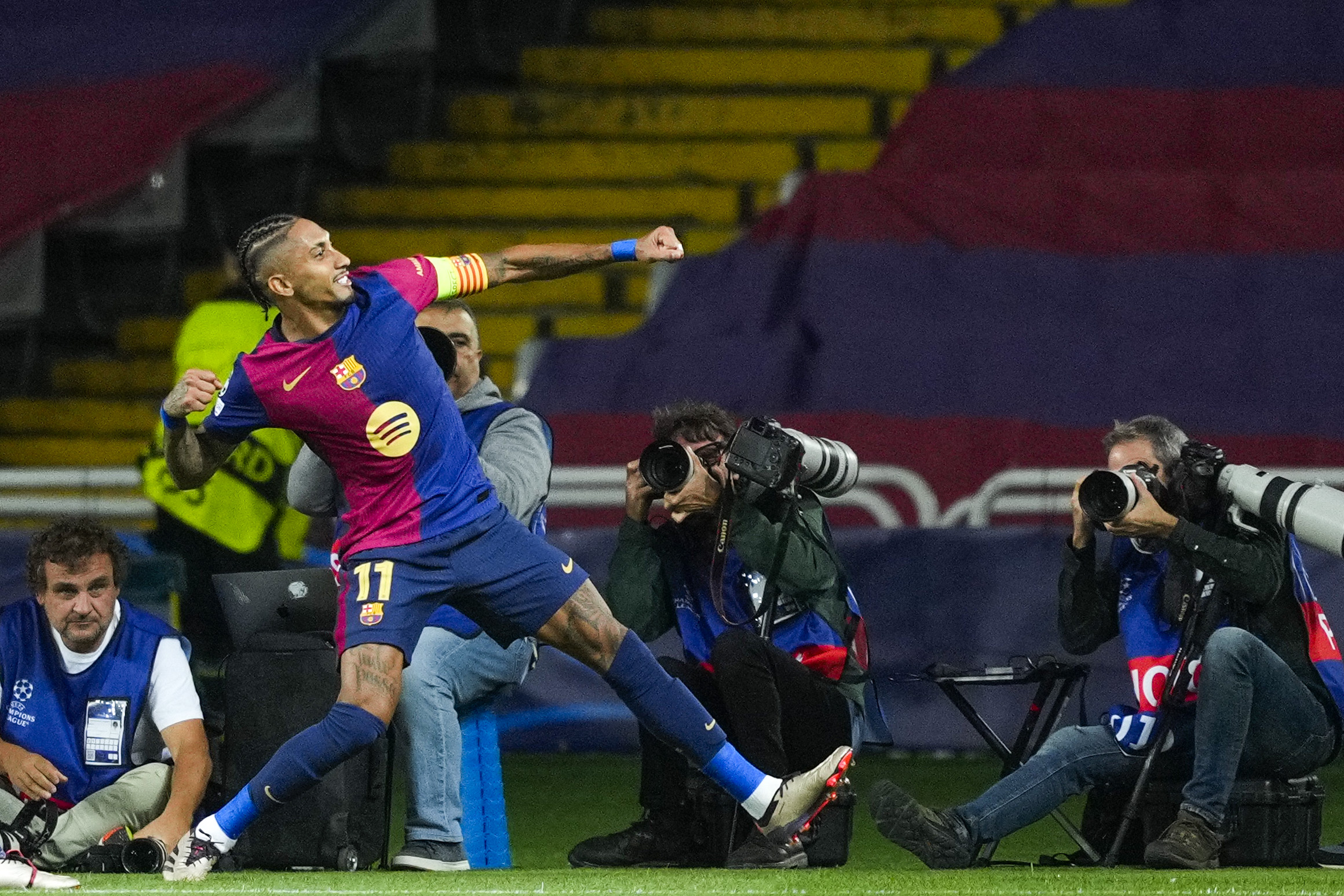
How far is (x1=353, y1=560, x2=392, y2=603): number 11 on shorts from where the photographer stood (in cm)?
427

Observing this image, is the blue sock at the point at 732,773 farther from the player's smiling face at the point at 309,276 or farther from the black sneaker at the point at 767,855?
the player's smiling face at the point at 309,276

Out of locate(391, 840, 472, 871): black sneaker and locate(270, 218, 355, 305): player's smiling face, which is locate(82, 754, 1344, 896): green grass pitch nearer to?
locate(391, 840, 472, 871): black sneaker

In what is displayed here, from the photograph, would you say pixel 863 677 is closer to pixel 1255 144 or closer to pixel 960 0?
pixel 1255 144

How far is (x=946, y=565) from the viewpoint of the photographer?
6.98 m

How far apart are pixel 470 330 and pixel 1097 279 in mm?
4087

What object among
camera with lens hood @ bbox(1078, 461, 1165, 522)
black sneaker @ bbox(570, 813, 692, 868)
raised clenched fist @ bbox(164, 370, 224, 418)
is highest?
raised clenched fist @ bbox(164, 370, 224, 418)

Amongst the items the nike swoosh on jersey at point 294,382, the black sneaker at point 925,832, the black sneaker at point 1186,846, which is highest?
the nike swoosh on jersey at point 294,382

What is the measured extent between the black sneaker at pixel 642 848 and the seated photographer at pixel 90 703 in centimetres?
87

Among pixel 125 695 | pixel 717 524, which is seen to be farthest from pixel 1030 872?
pixel 125 695

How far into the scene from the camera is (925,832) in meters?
4.52

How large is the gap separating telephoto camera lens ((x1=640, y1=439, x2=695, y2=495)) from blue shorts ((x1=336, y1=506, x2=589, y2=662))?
444 mm

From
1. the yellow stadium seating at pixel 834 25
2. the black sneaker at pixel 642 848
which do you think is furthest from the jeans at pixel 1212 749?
the yellow stadium seating at pixel 834 25

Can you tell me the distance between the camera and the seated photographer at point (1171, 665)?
4453mm

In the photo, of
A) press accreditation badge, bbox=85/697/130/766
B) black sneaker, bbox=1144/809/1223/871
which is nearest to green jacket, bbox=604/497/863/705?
black sneaker, bbox=1144/809/1223/871
